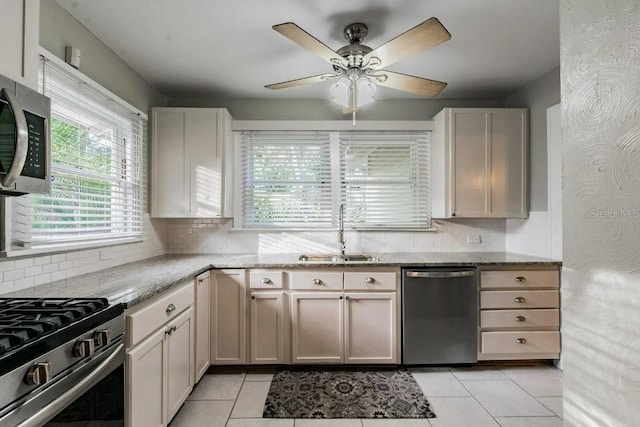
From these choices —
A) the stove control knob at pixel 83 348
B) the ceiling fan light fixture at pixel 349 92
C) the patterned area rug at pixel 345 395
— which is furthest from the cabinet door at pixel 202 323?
the ceiling fan light fixture at pixel 349 92

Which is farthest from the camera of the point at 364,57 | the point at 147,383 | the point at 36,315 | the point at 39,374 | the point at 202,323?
the point at 202,323

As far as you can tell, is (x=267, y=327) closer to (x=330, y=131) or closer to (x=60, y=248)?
(x=60, y=248)

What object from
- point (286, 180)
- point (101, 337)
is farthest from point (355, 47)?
point (101, 337)

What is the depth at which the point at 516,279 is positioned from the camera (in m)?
2.82

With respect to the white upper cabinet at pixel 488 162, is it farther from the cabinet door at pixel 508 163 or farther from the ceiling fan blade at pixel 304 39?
the ceiling fan blade at pixel 304 39

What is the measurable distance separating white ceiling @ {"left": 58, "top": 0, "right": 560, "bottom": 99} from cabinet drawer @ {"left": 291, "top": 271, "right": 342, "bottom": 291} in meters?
1.71

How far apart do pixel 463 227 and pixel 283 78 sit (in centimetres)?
232

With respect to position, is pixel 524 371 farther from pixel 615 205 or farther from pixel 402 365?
pixel 615 205

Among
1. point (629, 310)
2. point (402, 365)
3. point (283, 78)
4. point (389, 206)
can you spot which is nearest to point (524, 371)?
point (402, 365)

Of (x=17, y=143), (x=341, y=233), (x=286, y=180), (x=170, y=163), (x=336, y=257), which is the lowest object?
(x=336, y=257)

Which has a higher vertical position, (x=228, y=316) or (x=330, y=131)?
(x=330, y=131)

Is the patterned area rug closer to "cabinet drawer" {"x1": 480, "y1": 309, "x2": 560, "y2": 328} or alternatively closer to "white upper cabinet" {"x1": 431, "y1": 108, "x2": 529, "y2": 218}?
"cabinet drawer" {"x1": 480, "y1": 309, "x2": 560, "y2": 328}

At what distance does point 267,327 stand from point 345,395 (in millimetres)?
791

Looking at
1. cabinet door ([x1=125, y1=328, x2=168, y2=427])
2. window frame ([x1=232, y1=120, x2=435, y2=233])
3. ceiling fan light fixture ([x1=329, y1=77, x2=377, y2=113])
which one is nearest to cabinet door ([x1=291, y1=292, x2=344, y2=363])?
window frame ([x1=232, y1=120, x2=435, y2=233])
